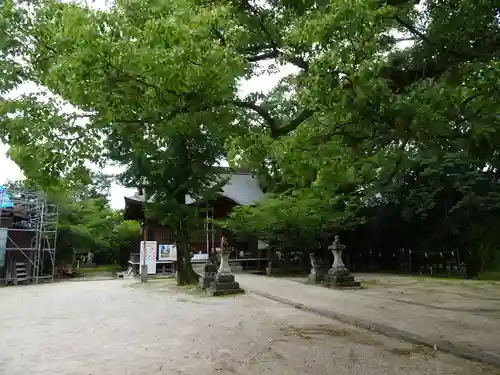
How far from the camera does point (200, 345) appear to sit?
7.09 m

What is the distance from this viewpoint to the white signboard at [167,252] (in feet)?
82.2

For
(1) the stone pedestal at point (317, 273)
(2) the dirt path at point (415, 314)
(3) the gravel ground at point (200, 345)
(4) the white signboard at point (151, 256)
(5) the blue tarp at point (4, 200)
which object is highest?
→ (5) the blue tarp at point (4, 200)

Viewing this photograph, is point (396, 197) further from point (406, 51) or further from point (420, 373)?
point (420, 373)

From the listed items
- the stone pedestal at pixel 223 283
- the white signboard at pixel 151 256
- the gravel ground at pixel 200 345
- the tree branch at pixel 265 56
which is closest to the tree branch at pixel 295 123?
the tree branch at pixel 265 56

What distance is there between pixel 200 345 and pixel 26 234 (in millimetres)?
18949

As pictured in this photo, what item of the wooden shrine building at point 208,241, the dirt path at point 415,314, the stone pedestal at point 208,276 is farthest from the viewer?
the wooden shrine building at point 208,241

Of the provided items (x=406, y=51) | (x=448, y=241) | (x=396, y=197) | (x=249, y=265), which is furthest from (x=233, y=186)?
(x=406, y=51)

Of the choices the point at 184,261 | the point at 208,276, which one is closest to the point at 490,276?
the point at 208,276

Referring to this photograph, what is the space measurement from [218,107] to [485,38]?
433 centimetres

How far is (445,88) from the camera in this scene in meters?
5.63

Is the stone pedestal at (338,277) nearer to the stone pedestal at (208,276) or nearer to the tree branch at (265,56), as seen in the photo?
the stone pedestal at (208,276)

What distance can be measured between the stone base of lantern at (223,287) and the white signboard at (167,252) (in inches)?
419

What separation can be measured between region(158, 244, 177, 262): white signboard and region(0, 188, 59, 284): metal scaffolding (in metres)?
5.89

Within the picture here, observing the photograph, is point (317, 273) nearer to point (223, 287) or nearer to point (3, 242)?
point (223, 287)
